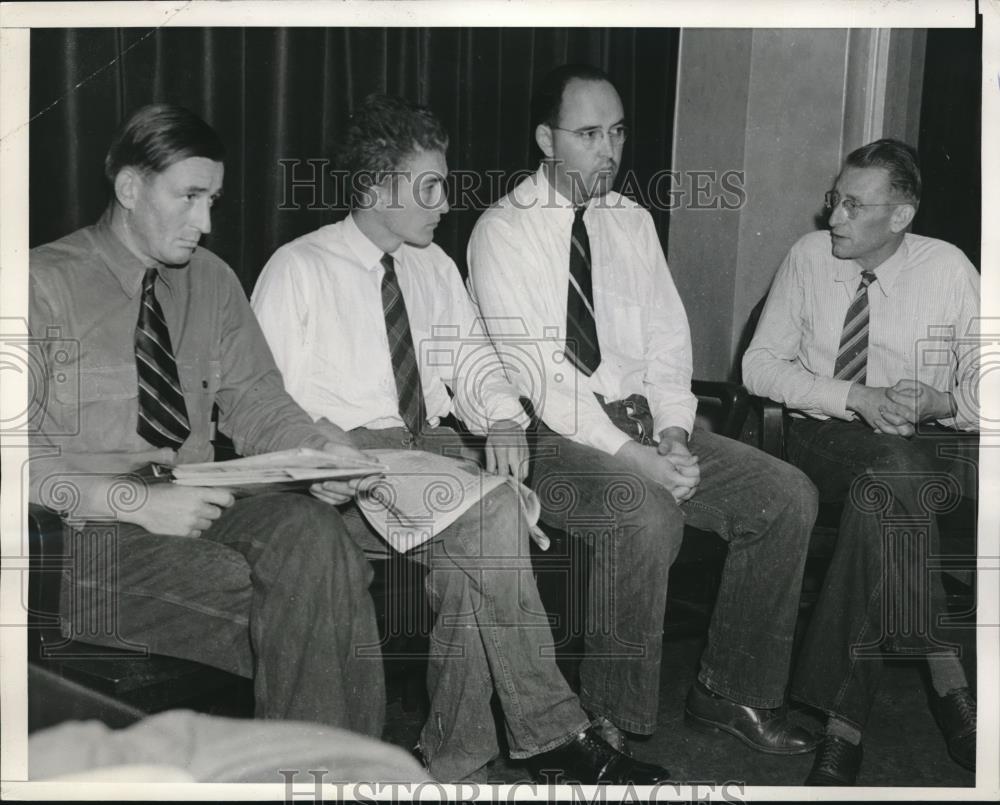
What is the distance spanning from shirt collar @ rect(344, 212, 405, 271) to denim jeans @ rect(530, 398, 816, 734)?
0.57m

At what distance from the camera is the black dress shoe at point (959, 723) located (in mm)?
2426

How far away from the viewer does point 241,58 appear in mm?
2582

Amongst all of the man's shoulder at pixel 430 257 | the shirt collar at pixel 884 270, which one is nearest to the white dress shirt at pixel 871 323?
the shirt collar at pixel 884 270

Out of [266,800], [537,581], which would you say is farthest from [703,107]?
[266,800]

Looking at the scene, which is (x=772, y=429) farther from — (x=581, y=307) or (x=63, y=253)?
(x=63, y=253)

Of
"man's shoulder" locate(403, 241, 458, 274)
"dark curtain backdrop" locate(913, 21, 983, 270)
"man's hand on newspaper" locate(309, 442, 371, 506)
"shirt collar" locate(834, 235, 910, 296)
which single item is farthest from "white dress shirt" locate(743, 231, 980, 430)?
"man's hand on newspaper" locate(309, 442, 371, 506)

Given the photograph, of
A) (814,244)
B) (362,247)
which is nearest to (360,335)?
(362,247)

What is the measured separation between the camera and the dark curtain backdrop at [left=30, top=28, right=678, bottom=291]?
237 cm

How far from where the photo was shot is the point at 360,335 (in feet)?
8.23

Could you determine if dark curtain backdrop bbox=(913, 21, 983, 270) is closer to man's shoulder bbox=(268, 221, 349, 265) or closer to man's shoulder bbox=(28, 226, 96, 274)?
man's shoulder bbox=(268, 221, 349, 265)

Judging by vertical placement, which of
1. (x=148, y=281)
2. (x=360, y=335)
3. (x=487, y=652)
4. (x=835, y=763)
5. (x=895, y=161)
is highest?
(x=895, y=161)

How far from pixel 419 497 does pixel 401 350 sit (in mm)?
429

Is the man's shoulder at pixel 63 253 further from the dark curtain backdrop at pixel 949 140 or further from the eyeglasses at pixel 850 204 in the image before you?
the dark curtain backdrop at pixel 949 140

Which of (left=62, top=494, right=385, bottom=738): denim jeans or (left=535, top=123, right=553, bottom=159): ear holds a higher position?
(left=535, top=123, right=553, bottom=159): ear
